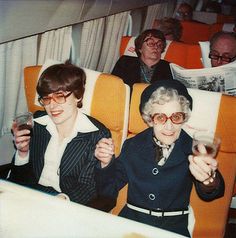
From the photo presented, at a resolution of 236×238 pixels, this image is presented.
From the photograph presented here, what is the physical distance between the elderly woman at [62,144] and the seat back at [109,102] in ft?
0.22

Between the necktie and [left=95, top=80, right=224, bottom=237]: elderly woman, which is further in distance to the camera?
the necktie

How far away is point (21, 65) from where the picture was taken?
3068 millimetres

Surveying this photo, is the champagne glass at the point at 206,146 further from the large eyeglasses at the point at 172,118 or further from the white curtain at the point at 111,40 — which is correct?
the white curtain at the point at 111,40

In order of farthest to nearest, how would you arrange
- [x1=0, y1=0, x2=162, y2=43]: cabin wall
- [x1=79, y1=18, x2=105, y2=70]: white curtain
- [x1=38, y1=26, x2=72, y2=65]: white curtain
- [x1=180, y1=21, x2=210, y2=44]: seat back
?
1. [x1=180, y1=21, x2=210, y2=44]: seat back
2. [x1=79, y1=18, x2=105, y2=70]: white curtain
3. [x1=38, y1=26, x2=72, y2=65]: white curtain
4. [x1=0, y1=0, x2=162, y2=43]: cabin wall

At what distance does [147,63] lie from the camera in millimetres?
3508

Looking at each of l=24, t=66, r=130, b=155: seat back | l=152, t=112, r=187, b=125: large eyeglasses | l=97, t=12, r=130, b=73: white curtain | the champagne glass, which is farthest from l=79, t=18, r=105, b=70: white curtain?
the champagne glass

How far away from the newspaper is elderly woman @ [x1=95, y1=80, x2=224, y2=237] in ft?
2.31

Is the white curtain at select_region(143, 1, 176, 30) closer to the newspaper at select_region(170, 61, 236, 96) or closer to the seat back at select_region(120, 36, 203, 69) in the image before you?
the seat back at select_region(120, 36, 203, 69)

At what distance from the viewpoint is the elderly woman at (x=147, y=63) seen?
3422mm

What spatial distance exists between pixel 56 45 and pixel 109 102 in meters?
1.57

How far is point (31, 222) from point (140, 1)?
14.0 ft

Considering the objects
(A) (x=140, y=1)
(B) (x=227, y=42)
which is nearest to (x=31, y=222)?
(B) (x=227, y=42)

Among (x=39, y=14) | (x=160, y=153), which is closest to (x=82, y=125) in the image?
(x=160, y=153)

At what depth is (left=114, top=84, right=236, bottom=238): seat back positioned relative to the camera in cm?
199
